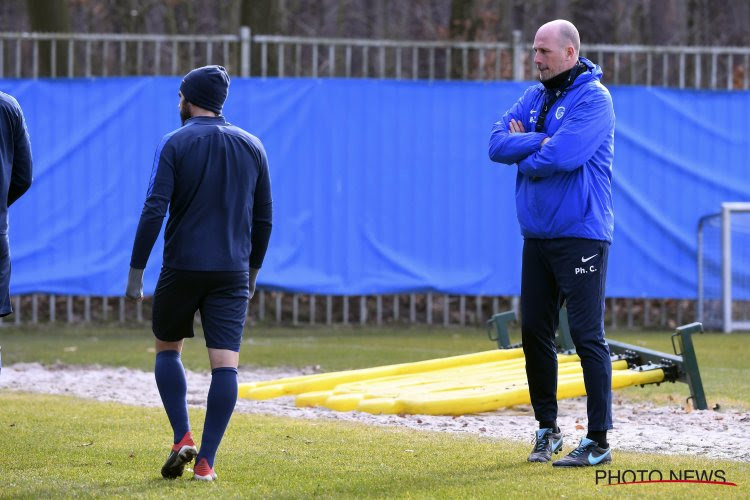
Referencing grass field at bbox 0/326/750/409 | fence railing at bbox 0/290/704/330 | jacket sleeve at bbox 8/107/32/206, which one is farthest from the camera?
fence railing at bbox 0/290/704/330

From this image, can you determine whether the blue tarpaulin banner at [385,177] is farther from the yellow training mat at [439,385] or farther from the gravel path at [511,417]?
the yellow training mat at [439,385]

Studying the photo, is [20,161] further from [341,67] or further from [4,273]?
[341,67]

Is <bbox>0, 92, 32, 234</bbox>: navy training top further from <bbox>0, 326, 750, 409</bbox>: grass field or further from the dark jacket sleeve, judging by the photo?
<bbox>0, 326, 750, 409</bbox>: grass field

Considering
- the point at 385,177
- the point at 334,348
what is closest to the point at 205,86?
the point at 334,348

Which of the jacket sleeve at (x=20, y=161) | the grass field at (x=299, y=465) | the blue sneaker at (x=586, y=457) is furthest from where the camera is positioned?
the jacket sleeve at (x=20, y=161)

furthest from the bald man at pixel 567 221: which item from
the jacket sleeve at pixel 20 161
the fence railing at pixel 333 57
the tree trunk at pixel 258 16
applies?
the tree trunk at pixel 258 16

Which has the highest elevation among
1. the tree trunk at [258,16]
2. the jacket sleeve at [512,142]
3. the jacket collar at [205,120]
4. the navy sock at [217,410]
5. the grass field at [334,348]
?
the tree trunk at [258,16]

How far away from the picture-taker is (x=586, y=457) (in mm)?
5891

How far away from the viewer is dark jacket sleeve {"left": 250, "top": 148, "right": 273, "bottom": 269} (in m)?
5.77

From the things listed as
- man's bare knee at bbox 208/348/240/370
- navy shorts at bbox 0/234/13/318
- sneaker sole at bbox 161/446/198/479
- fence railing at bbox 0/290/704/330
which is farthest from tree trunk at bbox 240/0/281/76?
sneaker sole at bbox 161/446/198/479

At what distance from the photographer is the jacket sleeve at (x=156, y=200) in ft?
18.0

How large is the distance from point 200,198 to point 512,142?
61.2 inches

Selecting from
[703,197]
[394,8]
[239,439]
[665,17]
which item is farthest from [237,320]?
[394,8]

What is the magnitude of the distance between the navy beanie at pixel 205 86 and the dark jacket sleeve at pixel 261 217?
0.33 metres
